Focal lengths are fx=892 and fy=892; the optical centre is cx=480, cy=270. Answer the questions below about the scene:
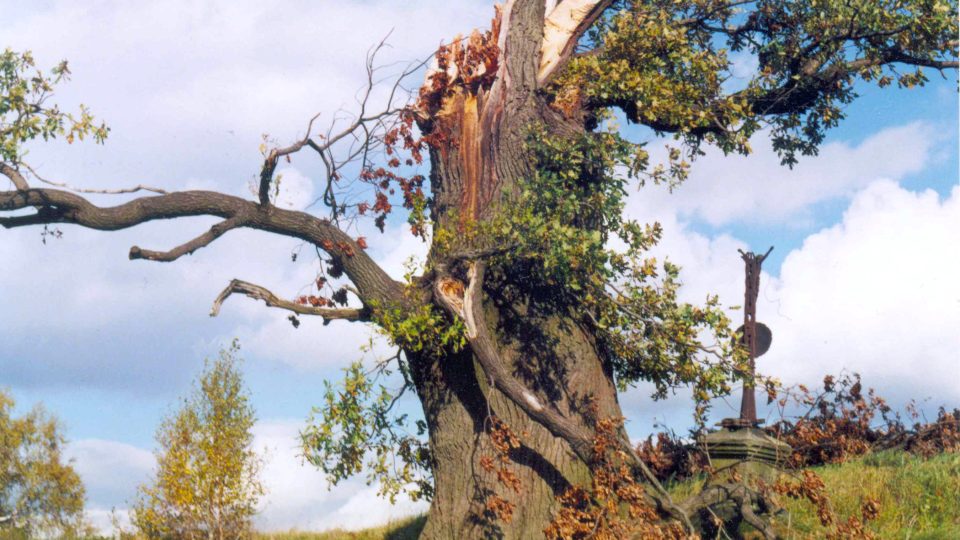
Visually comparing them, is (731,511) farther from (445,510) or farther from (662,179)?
(662,179)

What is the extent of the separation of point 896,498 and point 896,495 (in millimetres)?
98

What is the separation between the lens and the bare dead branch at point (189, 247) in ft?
38.6

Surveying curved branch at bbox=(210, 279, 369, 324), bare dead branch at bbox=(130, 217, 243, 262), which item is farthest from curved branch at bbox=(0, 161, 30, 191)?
curved branch at bbox=(210, 279, 369, 324)

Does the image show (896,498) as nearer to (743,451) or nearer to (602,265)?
(743,451)

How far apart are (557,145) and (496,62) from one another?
2328 millimetres

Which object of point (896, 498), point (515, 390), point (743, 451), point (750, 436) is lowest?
point (896, 498)

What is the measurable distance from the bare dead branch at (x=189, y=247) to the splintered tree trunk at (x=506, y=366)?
9.51ft

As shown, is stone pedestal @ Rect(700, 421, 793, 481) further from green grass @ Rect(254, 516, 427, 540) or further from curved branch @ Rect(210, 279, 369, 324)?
curved branch @ Rect(210, 279, 369, 324)

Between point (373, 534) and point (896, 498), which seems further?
point (373, 534)

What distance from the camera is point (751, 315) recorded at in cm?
1573

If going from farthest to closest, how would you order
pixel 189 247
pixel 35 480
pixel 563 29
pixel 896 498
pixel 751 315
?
pixel 35 480 < pixel 751 315 < pixel 563 29 < pixel 896 498 < pixel 189 247

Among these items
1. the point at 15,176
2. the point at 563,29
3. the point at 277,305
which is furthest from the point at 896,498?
the point at 15,176

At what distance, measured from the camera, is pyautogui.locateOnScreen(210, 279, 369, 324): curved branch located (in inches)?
478

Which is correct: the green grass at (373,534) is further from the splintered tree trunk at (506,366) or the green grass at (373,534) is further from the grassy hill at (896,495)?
the grassy hill at (896,495)
